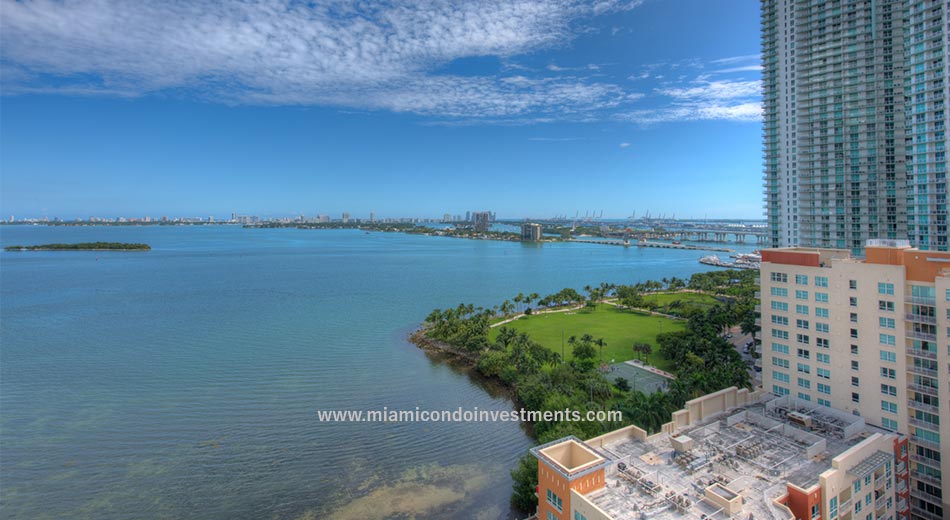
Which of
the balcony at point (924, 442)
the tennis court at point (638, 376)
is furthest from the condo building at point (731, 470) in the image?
the tennis court at point (638, 376)

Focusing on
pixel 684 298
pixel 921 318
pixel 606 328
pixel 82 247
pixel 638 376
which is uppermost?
pixel 82 247

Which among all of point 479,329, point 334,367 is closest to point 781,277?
point 479,329

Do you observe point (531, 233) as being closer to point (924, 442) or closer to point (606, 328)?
point (606, 328)

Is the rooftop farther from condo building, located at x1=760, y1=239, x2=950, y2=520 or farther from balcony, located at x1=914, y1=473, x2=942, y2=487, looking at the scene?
balcony, located at x1=914, y1=473, x2=942, y2=487

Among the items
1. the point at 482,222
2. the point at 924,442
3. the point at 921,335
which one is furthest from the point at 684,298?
the point at 482,222

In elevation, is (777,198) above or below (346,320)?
above

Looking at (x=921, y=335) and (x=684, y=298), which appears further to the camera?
(x=684, y=298)

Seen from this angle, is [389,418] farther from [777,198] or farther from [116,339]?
[777,198]
